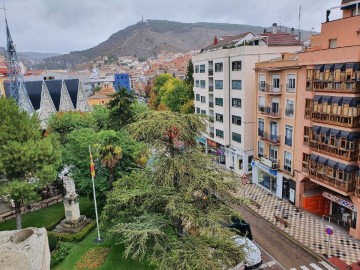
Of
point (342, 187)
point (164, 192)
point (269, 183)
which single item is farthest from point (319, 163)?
point (164, 192)

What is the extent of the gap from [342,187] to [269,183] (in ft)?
37.0

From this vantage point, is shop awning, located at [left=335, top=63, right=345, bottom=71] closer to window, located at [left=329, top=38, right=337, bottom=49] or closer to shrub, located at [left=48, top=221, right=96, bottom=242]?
window, located at [left=329, top=38, right=337, bottom=49]

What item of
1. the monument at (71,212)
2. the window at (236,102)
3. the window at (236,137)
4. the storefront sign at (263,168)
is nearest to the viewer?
the monument at (71,212)

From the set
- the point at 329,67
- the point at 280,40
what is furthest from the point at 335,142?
the point at 280,40

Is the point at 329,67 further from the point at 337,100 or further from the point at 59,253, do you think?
the point at 59,253

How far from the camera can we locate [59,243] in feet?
80.3

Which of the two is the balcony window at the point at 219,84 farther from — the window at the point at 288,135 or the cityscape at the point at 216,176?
the window at the point at 288,135

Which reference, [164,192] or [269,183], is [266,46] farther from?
[164,192]

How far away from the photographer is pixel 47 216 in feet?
98.5

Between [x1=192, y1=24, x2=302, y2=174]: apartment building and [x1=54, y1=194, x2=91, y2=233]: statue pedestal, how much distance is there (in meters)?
18.2

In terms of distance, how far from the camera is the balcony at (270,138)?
3224cm

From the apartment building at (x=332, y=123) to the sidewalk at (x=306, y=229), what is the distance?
3.63 ft

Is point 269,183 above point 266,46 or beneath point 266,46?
beneath

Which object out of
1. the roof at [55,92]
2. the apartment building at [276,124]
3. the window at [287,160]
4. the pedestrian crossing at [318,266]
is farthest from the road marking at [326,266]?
the roof at [55,92]
